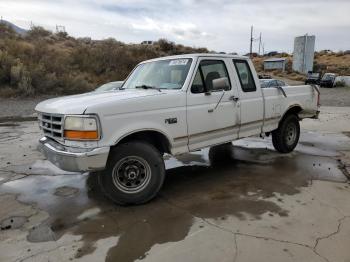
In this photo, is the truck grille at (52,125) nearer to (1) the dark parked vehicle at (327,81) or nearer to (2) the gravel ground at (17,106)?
(2) the gravel ground at (17,106)

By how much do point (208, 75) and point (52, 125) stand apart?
2502 millimetres

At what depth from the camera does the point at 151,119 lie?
16.2ft

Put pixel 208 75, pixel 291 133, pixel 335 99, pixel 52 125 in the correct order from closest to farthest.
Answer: pixel 52 125 < pixel 208 75 < pixel 291 133 < pixel 335 99

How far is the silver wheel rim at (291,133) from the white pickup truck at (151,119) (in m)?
1.02

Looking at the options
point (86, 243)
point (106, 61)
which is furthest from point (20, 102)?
point (86, 243)

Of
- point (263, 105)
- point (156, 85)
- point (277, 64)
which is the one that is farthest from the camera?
point (277, 64)

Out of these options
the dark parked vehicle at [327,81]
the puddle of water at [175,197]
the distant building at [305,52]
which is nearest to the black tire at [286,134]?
the puddle of water at [175,197]

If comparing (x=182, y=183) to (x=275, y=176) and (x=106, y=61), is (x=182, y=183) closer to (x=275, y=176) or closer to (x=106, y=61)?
(x=275, y=176)

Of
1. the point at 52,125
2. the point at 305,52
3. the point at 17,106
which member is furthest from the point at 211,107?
Result: the point at 305,52

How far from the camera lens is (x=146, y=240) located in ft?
13.1

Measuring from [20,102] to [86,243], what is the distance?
16.7m

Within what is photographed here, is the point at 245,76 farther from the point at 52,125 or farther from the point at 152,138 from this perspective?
the point at 52,125

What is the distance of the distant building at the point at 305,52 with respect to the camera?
197ft

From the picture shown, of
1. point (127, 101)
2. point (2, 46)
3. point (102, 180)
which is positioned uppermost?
point (2, 46)
